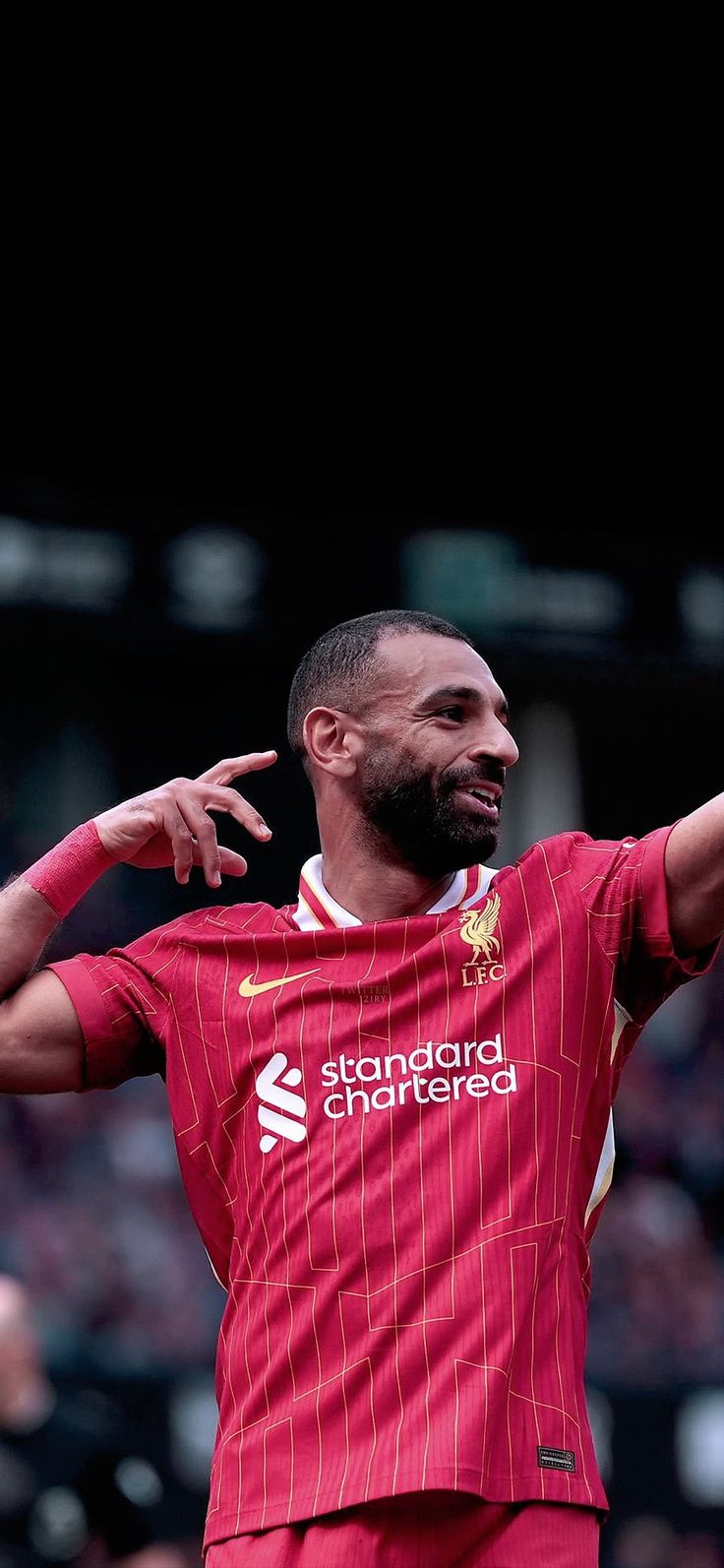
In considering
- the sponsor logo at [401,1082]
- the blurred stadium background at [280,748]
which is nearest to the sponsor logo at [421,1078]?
the sponsor logo at [401,1082]

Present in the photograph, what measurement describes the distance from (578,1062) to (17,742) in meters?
6.65

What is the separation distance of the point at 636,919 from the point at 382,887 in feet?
1.53

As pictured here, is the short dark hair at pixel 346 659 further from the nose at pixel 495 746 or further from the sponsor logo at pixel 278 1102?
the sponsor logo at pixel 278 1102

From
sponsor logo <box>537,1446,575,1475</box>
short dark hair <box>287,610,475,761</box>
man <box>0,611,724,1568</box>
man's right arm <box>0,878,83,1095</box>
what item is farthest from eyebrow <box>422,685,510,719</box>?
sponsor logo <box>537,1446,575,1475</box>

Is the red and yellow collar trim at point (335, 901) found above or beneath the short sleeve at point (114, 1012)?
above

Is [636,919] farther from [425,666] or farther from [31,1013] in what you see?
[31,1013]

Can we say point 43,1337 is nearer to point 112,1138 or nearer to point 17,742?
point 112,1138

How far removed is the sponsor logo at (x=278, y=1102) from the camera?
2666 mm

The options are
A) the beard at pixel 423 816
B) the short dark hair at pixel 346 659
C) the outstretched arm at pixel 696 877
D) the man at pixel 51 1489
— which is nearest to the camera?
the outstretched arm at pixel 696 877

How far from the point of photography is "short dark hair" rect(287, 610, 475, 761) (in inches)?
123

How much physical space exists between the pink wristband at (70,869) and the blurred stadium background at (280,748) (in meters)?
4.68

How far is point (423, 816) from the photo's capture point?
290 cm

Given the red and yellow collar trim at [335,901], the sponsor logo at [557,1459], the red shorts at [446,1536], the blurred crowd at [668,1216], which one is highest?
the red and yellow collar trim at [335,901]

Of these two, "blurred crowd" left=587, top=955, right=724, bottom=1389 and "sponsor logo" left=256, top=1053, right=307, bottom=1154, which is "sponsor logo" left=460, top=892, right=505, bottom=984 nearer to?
"sponsor logo" left=256, top=1053, right=307, bottom=1154
